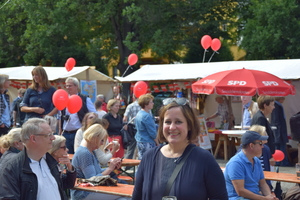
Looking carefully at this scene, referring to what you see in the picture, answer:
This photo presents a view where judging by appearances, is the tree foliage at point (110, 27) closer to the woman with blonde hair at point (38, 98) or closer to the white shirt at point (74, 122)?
the white shirt at point (74, 122)

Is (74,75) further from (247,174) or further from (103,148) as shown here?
(247,174)

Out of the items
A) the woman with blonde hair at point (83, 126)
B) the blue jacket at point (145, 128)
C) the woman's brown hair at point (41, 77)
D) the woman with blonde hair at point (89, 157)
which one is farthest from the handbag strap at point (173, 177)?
the blue jacket at point (145, 128)

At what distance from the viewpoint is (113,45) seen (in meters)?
25.6

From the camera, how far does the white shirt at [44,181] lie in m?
3.97

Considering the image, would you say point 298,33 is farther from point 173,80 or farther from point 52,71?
point 52,71

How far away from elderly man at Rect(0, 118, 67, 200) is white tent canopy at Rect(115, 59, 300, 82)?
9.24 metres

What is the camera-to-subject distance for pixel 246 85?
10.9 m

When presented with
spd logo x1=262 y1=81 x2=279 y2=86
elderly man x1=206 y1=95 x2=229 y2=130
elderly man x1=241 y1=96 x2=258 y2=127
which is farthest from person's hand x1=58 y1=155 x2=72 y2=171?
elderly man x1=206 y1=95 x2=229 y2=130

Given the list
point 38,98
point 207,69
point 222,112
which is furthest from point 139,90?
point 38,98

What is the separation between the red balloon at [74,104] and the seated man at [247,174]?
347 cm

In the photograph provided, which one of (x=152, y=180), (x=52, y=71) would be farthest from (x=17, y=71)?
(x=152, y=180)

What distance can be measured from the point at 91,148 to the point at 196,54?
18891 mm

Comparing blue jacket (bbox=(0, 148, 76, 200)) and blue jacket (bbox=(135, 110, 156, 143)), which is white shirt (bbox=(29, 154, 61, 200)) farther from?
blue jacket (bbox=(135, 110, 156, 143))

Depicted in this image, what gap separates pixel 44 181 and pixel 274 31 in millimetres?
18124
